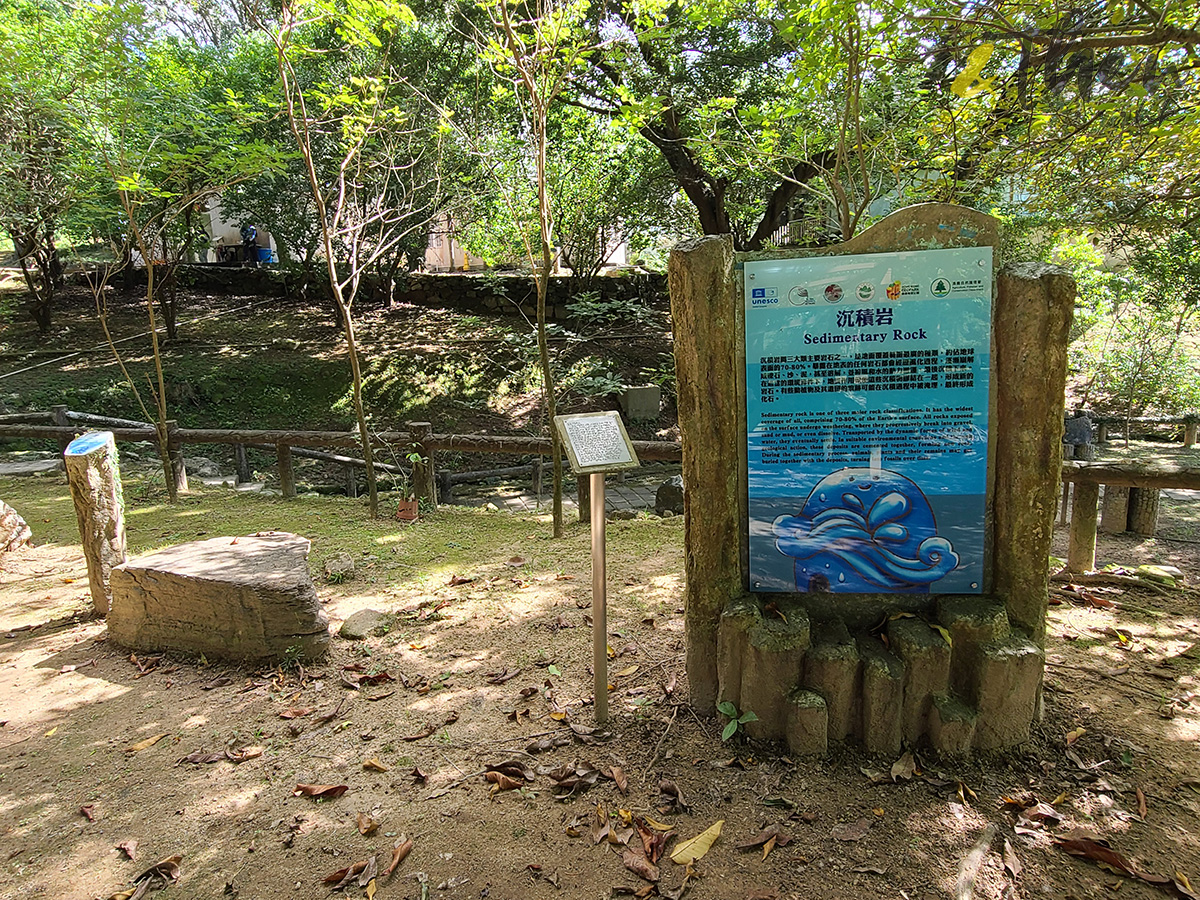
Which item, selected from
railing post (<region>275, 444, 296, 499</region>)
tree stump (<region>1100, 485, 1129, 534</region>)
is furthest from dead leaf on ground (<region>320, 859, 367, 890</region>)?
tree stump (<region>1100, 485, 1129, 534</region>)

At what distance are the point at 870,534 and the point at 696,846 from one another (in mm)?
1228

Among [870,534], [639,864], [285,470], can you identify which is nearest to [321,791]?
[639,864]

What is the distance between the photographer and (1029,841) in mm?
2102

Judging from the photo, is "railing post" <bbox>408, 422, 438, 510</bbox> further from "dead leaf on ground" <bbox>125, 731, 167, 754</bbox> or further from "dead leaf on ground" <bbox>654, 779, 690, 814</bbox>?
"dead leaf on ground" <bbox>654, 779, 690, 814</bbox>

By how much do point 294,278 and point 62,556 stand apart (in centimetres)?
1269

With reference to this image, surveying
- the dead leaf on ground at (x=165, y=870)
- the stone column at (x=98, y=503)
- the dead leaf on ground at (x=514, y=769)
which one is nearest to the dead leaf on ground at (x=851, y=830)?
the dead leaf on ground at (x=514, y=769)

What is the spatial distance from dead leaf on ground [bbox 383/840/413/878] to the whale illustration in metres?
1.66

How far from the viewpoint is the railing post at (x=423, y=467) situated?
20.6 feet

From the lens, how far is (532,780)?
8.18ft

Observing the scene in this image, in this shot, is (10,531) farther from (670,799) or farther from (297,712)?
(670,799)

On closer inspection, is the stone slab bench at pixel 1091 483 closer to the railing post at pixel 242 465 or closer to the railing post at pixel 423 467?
the railing post at pixel 423 467

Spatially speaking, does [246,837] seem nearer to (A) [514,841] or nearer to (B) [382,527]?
(A) [514,841]

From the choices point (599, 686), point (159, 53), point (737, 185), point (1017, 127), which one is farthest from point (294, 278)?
point (599, 686)

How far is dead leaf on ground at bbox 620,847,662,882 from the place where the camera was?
6.72ft
